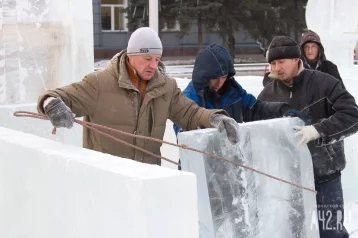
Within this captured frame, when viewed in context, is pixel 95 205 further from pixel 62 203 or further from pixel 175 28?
pixel 175 28

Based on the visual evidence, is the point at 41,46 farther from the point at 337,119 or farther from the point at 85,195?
the point at 85,195

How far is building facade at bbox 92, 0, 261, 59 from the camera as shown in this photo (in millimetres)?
29172

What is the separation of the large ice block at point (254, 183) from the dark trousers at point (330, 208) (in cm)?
32

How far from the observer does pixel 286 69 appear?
3789 mm

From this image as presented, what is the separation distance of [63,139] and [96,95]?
7.52ft

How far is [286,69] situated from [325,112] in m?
0.34

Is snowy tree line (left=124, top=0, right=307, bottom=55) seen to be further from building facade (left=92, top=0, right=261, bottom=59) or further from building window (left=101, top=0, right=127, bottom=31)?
building window (left=101, top=0, right=127, bottom=31)

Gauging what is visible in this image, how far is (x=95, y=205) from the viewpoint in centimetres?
231

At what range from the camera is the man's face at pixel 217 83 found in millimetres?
3441

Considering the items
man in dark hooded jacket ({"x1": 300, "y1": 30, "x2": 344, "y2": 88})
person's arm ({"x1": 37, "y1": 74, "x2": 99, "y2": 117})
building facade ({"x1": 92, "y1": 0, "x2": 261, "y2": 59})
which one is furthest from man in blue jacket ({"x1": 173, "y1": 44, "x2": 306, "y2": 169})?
building facade ({"x1": 92, "y1": 0, "x2": 261, "y2": 59})

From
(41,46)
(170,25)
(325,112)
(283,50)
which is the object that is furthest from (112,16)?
(325,112)

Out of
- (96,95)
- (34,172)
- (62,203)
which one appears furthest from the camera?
(96,95)

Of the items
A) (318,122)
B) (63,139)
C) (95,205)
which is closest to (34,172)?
(95,205)

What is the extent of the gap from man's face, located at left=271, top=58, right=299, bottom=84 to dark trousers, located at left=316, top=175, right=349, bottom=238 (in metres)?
0.65
